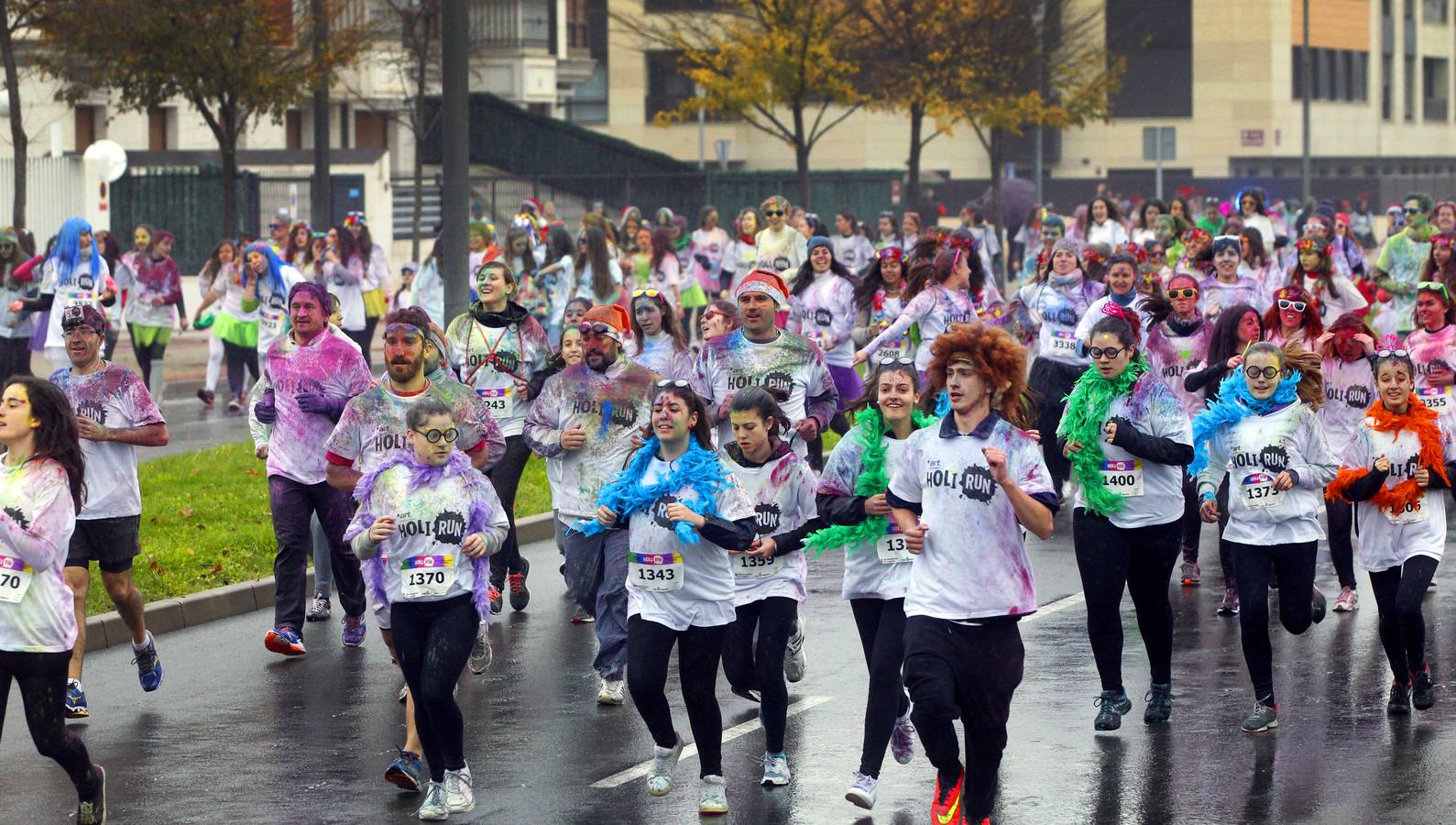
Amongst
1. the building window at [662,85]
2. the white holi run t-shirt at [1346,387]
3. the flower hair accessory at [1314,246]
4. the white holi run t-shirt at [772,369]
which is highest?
the building window at [662,85]

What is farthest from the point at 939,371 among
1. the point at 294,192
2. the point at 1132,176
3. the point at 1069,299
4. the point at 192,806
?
the point at 1132,176

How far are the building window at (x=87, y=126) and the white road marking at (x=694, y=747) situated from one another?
3720cm

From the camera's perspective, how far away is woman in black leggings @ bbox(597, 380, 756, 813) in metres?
8.00

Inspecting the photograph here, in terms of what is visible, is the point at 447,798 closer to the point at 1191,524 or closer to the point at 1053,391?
the point at 1191,524

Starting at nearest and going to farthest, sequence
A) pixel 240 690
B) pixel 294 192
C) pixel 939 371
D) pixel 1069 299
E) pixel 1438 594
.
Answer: pixel 939 371 → pixel 240 690 → pixel 1438 594 → pixel 1069 299 → pixel 294 192

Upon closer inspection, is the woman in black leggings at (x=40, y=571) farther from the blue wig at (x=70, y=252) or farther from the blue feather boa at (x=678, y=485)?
the blue wig at (x=70, y=252)

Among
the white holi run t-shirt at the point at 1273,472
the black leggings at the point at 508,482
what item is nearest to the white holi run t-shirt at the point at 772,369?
the black leggings at the point at 508,482

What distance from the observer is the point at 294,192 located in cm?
3612

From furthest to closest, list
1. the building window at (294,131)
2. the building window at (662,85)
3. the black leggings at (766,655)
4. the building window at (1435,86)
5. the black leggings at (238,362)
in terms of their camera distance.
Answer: the building window at (1435,86)
the building window at (662,85)
the building window at (294,131)
the black leggings at (238,362)
the black leggings at (766,655)

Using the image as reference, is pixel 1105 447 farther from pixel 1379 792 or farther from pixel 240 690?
pixel 240 690

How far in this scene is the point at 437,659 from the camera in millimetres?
7938

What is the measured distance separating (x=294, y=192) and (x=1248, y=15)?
40.8m

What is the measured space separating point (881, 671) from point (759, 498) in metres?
0.86

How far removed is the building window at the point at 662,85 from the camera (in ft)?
232
